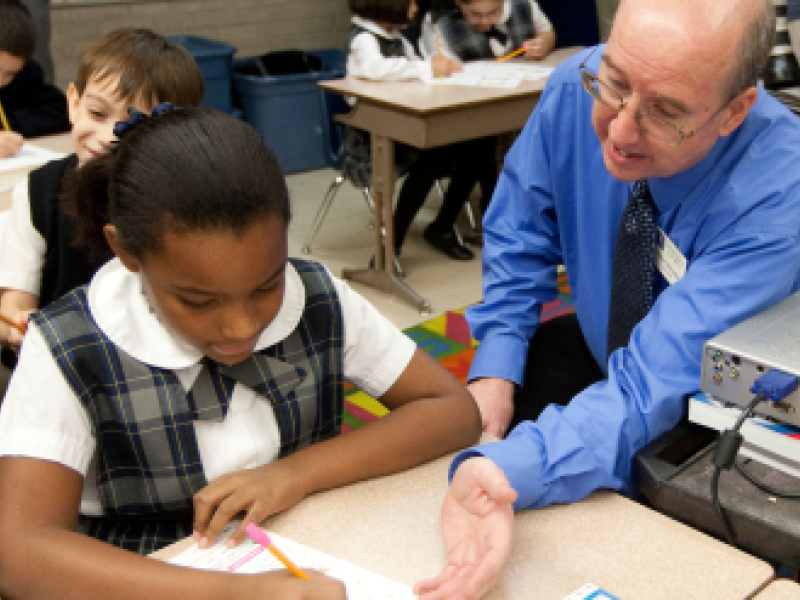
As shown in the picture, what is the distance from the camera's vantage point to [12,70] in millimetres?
2570

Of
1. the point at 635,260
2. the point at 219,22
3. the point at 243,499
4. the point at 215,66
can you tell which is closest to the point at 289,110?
the point at 215,66

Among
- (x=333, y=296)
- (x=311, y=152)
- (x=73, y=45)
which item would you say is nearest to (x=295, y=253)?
(x=311, y=152)

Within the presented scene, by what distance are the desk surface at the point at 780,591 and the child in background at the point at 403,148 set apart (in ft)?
9.44

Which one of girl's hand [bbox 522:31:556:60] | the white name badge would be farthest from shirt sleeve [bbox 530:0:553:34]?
the white name badge

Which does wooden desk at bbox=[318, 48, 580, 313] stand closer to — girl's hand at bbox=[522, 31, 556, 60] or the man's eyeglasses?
girl's hand at bbox=[522, 31, 556, 60]

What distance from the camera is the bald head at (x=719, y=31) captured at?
1.16 meters

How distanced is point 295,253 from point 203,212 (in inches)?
118

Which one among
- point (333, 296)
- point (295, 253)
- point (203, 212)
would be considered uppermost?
point (203, 212)

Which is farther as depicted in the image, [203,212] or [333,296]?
[333,296]

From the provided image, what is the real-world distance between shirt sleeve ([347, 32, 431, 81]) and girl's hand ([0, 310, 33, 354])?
222 centimetres

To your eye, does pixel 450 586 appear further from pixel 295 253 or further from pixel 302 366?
pixel 295 253

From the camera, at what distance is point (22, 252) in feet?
5.02

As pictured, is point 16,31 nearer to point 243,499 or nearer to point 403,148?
point 403,148

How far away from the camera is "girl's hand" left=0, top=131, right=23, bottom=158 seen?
226cm
